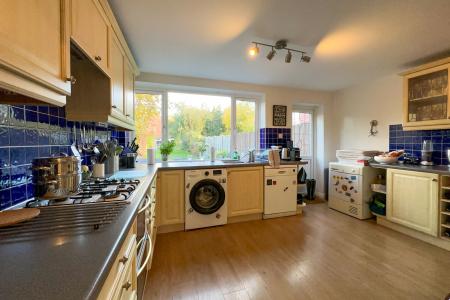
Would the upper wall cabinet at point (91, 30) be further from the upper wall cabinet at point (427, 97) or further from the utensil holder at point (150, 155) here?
the upper wall cabinet at point (427, 97)

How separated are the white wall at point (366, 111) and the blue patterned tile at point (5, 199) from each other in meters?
4.18

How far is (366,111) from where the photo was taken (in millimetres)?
3451

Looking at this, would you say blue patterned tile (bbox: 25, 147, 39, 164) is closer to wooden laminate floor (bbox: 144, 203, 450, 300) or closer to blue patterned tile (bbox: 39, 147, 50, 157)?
blue patterned tile (bbox: 39, 147, 50, 157)

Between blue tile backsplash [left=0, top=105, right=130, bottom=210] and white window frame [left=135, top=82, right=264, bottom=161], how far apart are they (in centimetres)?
183

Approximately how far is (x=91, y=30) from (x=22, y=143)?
72 centimetres

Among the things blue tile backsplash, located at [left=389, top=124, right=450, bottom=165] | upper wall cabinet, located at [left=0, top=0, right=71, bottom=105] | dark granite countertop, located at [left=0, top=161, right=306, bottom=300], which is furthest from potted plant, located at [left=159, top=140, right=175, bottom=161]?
blue tile backsplash, located at [left=389, top=124, right=450, bottom=165]

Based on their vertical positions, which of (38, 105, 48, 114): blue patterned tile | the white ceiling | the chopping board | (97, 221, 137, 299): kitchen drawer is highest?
the white ceiling

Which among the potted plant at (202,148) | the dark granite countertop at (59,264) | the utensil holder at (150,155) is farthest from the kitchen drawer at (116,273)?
the potted plant at (202,148)

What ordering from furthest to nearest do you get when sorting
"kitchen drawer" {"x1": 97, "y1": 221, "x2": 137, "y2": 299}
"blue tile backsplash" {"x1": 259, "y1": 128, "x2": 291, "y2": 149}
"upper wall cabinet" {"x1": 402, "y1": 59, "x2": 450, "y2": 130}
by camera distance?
"blue tile backsplash" {"x1": 259, "y1": 128, "x2": 291, "y2": 149} → "upper wall cabinet" {"x1": 402, "y1": 59, "x2": 450, "y2": 130} → "kitchen drawer" {"x1": 97, "y1": 221, "x2": 137, "y2": 299}

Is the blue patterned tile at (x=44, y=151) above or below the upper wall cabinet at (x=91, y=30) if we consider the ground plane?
below

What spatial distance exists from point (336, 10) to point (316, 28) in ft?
0.81

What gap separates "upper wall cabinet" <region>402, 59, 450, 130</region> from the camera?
2293 millimetres

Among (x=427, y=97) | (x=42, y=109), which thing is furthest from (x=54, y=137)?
(x=427, y=97)

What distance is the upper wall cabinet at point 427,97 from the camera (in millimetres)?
2293
